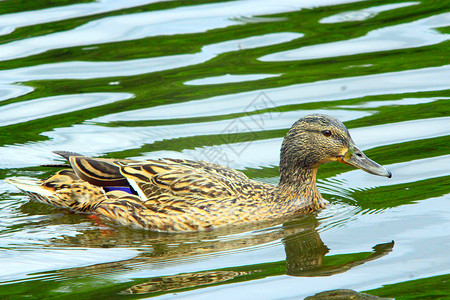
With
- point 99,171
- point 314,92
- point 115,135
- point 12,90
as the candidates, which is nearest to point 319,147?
point 99,171

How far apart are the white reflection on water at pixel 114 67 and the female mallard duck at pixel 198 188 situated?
4265 mm

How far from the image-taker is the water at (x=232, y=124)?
22.7 feet

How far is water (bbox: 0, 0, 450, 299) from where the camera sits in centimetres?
691

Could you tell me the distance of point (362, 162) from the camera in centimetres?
866

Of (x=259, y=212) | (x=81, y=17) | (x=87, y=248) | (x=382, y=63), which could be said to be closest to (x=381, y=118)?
(x=382, y=63)

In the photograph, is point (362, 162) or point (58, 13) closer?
Answer: point (362, 162)

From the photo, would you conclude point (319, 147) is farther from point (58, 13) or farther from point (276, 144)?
point (58, 13)

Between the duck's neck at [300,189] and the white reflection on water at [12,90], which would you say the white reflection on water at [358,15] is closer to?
the white reflection on water at [12,90]

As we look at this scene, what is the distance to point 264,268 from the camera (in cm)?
698

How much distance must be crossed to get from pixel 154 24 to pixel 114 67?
1.67m

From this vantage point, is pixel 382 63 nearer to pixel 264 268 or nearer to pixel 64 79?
pixel 64 79

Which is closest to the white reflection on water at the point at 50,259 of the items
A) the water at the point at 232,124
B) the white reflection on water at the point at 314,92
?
the water at the point at 232,124

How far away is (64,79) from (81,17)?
100 inches

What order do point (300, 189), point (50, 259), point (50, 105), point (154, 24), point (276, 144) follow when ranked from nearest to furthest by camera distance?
point (50, 259) < point (300, 189) < point (276, 144) < point (50, 105) < point (154, 24)
